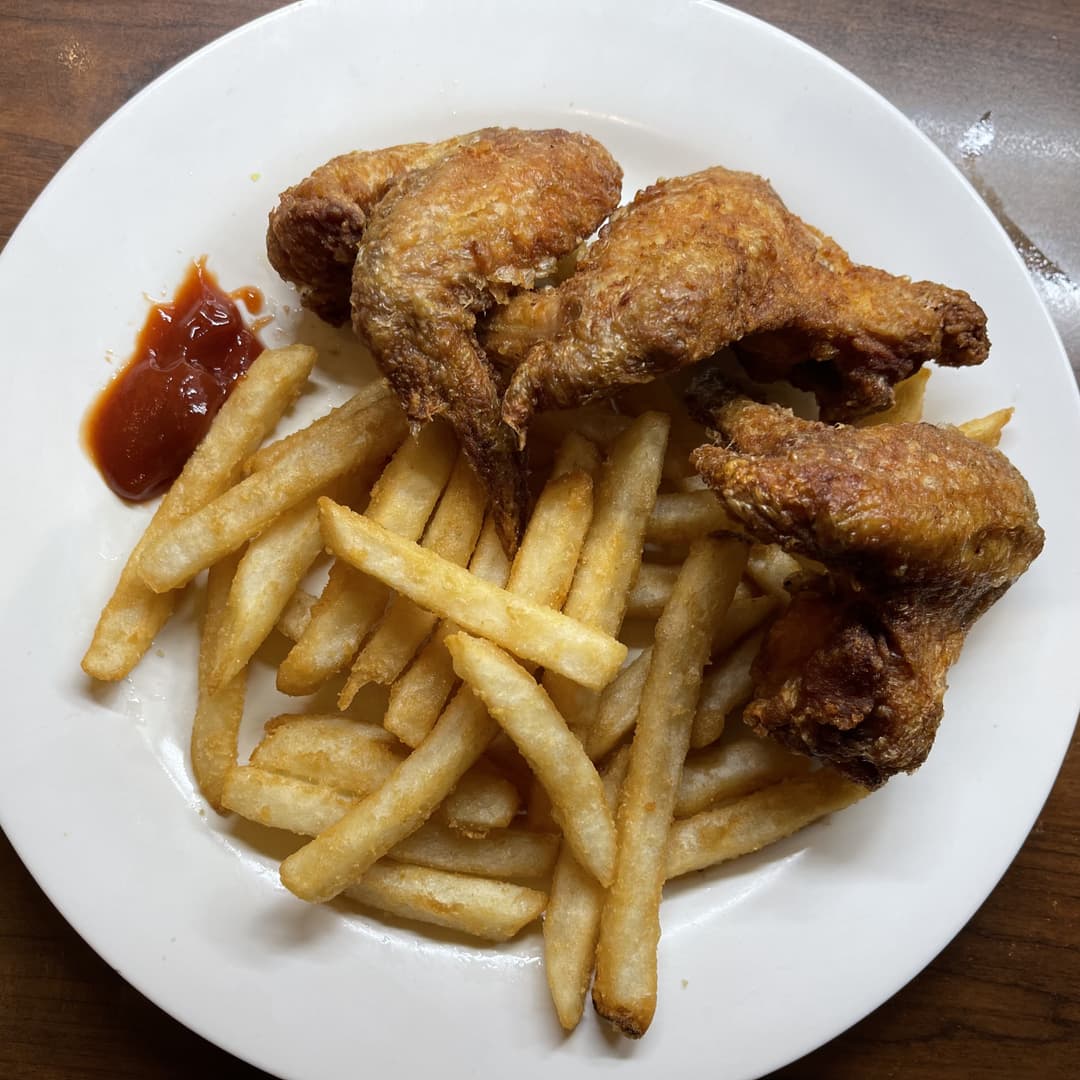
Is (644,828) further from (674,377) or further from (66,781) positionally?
(66,781)

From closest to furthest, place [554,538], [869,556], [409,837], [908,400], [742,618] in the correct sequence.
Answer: [869,556], [554,538], [409,837], [742,618], [908,400]

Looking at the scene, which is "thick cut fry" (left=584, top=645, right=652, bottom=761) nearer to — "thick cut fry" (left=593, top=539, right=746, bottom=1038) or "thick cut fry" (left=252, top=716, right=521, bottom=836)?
"thick cut fry" (left=593, top=539, right=746, bottom=1038)

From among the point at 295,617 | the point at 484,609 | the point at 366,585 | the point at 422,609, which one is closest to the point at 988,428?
the point at 484,609

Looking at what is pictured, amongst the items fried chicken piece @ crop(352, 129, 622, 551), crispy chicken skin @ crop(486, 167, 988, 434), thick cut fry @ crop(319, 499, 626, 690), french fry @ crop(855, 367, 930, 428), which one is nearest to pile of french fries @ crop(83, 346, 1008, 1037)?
thick cut fry @ crop(319, 499, 626, 690)

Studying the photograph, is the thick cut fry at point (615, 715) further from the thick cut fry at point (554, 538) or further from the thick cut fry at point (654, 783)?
the thick cut fry at point (554, 538)

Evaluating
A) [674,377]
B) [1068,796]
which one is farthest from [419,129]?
[1068,796]

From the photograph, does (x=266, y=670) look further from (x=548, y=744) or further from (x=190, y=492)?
(x=548, y=744)
